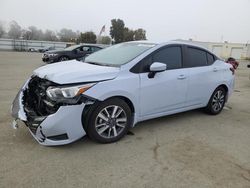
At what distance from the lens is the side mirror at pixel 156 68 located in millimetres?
3712

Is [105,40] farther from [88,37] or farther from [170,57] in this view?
[170,57]

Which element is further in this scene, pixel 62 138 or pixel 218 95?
pixel 218 95

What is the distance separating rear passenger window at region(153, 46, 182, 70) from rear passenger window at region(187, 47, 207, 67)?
11.2 inches

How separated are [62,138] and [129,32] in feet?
190

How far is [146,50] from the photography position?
13.0 feet

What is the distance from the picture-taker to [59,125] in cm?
302

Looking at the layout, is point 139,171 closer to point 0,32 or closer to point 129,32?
point 129,32

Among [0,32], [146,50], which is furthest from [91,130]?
[0,32]

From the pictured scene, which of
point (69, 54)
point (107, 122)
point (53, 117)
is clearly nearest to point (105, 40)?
point (69, 54)

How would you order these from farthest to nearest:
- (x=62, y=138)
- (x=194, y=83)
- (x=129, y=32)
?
(x=129, y=32), (x=194, y=83), (x=62, y=138)

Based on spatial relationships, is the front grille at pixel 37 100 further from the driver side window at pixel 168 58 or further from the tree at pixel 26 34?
the tree at pixel 26 34

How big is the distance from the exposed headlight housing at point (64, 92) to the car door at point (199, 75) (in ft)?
7.32

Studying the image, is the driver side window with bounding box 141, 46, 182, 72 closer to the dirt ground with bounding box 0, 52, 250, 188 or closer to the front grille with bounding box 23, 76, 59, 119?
the dirt ground with bounding box 0, 52, 250, 188

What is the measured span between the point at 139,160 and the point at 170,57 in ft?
6.55
